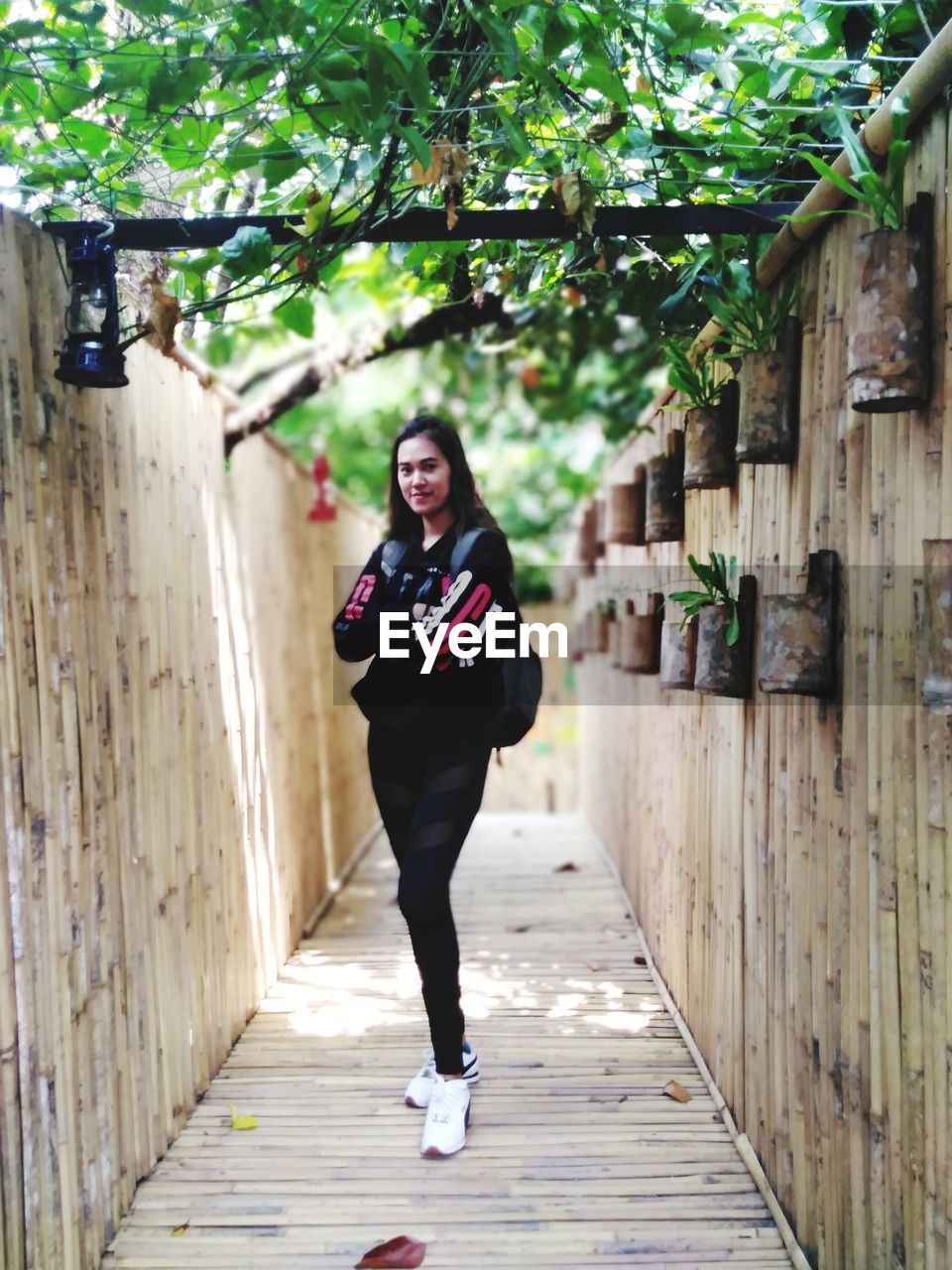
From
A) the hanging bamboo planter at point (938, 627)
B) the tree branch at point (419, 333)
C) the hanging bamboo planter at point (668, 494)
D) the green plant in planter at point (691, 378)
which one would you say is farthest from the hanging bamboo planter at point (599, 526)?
the hanging bamboo planter at point (938, 627)

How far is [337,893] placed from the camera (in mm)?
4695

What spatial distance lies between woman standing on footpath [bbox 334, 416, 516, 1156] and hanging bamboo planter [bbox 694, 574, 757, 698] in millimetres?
436

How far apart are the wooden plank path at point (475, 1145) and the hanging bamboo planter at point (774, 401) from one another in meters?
1.40

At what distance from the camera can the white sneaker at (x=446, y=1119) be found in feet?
7.18

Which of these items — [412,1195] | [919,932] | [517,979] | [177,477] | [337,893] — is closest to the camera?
[919,932]

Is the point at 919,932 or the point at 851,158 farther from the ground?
the point at 851,158

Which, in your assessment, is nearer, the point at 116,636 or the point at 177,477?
the point at 116,636

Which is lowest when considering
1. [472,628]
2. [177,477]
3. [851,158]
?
Answer: [472,628]

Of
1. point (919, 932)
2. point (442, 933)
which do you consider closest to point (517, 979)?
point (442, 933)

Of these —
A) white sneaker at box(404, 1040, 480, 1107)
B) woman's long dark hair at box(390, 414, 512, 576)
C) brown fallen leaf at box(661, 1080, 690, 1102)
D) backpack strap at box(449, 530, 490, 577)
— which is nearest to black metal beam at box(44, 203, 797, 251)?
woman's long dark hair at box(390, 414, 512, 576)

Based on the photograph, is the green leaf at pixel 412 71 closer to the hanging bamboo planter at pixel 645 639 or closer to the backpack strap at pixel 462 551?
the backpack strap at pixel 462 551

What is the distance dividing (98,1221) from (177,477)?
5.22ft

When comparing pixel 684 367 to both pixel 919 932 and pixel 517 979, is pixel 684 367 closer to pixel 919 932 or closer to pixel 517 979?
pixel 919 932

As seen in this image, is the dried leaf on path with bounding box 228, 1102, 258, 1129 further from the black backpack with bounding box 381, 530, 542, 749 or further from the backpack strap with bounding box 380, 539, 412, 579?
the backpack strap with bounding box 380, 539, 412, 579
